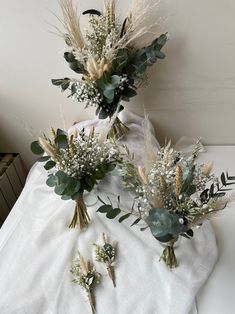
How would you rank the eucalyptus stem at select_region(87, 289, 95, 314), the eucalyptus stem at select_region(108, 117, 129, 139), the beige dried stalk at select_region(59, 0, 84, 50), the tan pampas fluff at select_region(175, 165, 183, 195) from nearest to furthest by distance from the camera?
the tan pampas fluff at select_region(175, 165, 183, 195), the eucalyptus stem at select_region(87, 289, 95, 314), the beige dried stalk at select_region(59, 0, 84, 50), the eucalyptus stem at select_region(108, 117, 129, 139)

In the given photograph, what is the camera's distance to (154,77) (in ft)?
4.96

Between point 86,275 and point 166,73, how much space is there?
0.98 m

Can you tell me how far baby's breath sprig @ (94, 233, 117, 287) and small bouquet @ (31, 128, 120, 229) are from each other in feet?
0.63

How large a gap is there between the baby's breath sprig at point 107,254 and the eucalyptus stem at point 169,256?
0.56 ft

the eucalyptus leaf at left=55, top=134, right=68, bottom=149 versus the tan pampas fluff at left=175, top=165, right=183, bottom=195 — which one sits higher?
the eucalyptus leaf at left=55, top=134, right=68, bottom=149

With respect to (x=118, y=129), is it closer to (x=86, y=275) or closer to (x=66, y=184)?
(x=66, y=184)

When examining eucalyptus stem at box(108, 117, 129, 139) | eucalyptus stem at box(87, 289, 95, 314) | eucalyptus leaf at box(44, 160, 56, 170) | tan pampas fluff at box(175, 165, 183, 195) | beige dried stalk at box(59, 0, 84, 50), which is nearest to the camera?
tan pampas fluff at box(175, 165, 183, 195)

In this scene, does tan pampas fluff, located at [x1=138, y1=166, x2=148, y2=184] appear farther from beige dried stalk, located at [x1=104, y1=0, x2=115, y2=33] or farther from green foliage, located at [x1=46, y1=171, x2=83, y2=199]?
beige dried stalk, located at [x1=104, y1=0, x2=115, y2=33]

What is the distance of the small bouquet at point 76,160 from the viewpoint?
102 cm

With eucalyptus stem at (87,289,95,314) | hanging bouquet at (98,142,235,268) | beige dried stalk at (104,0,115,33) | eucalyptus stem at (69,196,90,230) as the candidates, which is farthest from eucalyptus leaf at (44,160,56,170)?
beige dried stalk at (104,0,115,33)

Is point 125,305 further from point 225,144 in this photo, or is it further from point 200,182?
point 225,144

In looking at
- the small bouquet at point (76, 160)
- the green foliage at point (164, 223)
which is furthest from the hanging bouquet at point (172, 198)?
the small bouquet at point (76, 160)

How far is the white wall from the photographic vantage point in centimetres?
136

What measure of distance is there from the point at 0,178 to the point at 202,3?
A: 50.6 inches
